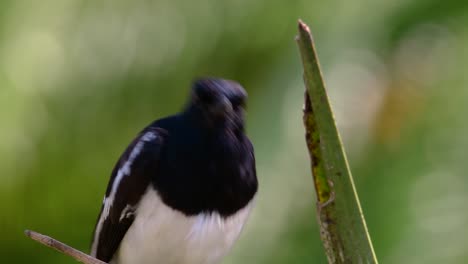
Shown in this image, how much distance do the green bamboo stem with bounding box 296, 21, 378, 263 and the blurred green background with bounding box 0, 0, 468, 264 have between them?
7.48 ft

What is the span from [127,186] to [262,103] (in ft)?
4.93

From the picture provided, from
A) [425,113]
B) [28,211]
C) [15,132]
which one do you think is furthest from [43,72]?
[425,113]

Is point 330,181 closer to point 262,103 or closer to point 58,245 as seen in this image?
point 58,245

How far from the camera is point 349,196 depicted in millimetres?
2188

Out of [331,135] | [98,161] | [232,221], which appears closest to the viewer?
[331,135]

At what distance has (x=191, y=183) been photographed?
325 centimetres

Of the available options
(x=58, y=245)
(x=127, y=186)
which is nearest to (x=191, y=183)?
(x=127, y=186)

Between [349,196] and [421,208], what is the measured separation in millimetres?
2496

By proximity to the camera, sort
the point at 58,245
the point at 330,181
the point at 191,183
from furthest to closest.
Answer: the point at 191,183, the point at 58,245, the point at 330,181

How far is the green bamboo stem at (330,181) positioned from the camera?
2096mm

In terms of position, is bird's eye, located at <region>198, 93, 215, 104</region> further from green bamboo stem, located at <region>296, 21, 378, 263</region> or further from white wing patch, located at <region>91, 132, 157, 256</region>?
green bamboo stem, located at <region>296, 21, 378, 263</region>

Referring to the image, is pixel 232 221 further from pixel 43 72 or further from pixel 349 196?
pixel 43 72

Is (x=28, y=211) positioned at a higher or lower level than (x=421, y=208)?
lower

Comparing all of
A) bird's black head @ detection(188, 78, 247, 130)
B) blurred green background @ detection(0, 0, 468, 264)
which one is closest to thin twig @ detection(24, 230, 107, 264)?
bird's black head @ detection(188, 78, 247, 130)
